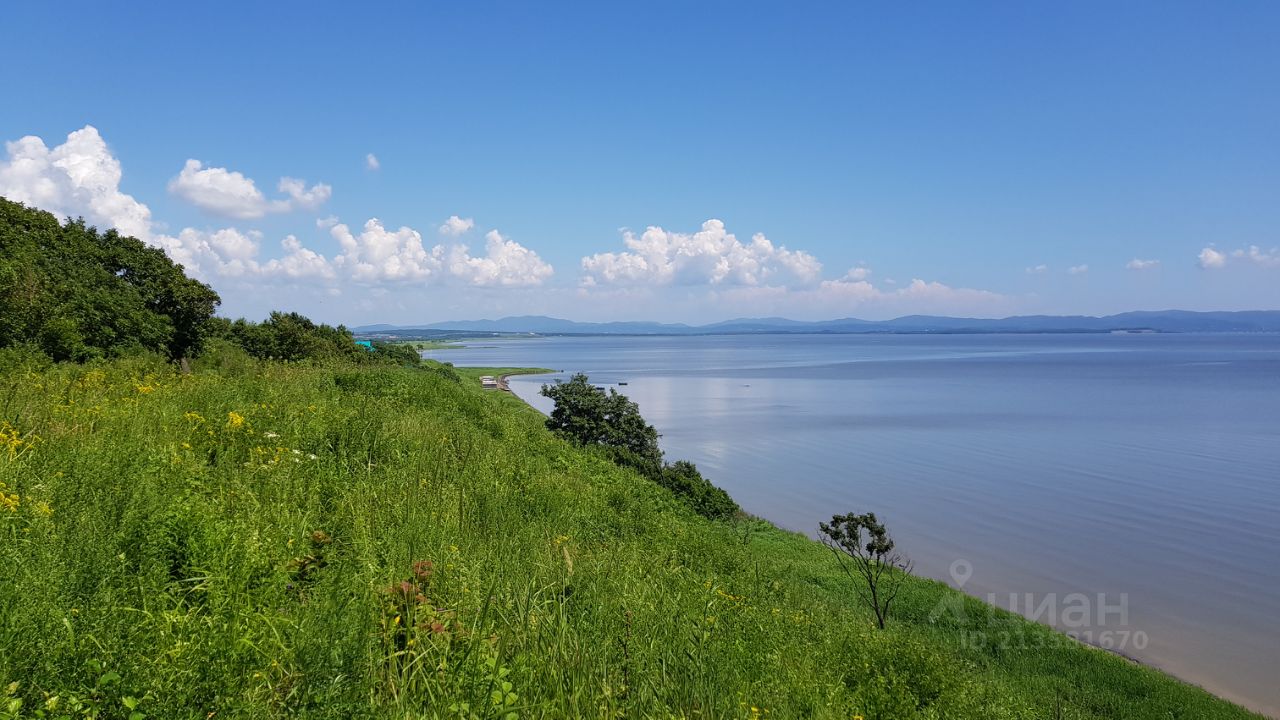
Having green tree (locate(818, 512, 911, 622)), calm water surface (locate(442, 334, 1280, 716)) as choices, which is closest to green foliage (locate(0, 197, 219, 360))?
green tree (locate(818, 512, 911, 622))

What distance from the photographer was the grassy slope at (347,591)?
10.5ft

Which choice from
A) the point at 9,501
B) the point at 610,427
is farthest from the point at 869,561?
the point at 9,501

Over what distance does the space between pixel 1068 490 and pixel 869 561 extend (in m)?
21.4

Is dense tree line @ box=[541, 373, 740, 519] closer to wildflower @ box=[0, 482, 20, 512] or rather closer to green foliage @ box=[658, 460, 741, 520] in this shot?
green foliage @ box=[658, 460, 741, 520]

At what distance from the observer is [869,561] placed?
19844 millimetres

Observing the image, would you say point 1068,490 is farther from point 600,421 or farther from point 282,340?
point 282,340

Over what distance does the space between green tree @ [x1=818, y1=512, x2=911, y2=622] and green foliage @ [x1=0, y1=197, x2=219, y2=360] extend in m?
20.3

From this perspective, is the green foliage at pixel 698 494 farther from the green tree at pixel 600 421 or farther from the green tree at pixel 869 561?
the green tree at pixel 869 561

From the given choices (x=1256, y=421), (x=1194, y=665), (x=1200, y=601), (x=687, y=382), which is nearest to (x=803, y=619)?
(x=1194, y=665)

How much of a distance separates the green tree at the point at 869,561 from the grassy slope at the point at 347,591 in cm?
475

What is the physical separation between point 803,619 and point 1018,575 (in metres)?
18.8

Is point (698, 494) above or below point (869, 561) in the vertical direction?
above

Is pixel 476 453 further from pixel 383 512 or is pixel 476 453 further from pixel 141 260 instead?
pixel 141 260

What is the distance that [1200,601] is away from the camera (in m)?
20.8
